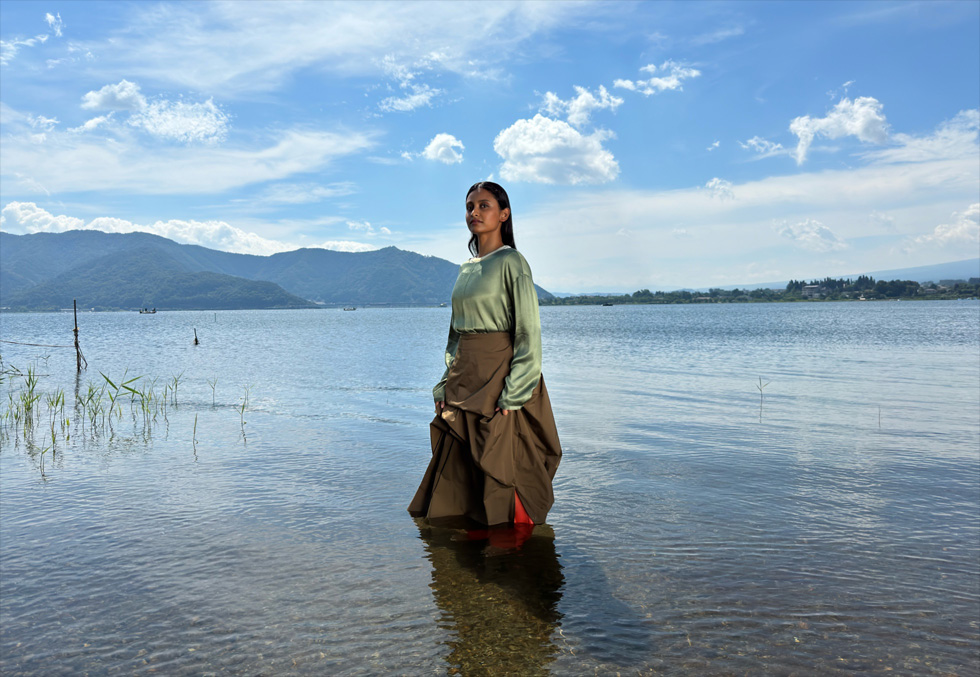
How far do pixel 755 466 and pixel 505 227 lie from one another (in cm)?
530

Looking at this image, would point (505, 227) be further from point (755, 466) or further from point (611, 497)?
point (755, 466)

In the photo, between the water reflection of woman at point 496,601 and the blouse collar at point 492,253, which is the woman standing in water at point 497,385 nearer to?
the blouse collar at point 492,253

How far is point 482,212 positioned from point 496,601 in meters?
2.78

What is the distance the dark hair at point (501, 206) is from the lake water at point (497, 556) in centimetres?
248

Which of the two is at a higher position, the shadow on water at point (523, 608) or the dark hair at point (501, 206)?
the dark hair at point (501, 206)

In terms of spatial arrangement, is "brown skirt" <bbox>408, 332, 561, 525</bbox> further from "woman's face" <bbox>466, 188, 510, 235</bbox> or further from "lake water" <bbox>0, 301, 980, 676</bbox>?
"woman's face" <bbox>466, 188, 510, 235</bbox>

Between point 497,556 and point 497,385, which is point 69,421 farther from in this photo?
point 497,385

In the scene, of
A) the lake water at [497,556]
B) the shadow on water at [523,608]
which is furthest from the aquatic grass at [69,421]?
the shadow on water at [523,608]

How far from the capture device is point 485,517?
201 inches

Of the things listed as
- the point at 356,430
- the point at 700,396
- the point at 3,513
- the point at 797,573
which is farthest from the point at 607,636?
the point at 700,396

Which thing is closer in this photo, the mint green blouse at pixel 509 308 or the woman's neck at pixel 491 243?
the mint green blouse at pixel 509 308

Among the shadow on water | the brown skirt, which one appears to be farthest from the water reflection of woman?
the brown skirt

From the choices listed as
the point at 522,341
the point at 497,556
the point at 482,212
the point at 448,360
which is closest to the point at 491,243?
the point at 482,212

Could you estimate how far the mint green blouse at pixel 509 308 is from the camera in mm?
4609
